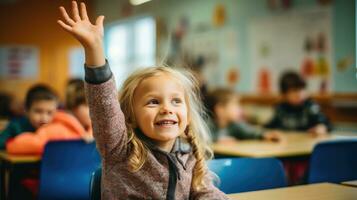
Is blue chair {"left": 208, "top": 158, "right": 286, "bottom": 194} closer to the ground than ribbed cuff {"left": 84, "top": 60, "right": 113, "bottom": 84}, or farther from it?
closer to the ground

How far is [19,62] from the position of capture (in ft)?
32.9

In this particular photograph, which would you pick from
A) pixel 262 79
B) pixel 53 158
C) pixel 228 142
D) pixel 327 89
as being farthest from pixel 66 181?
pixel 262 79

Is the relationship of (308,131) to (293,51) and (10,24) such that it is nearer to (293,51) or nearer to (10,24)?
(293,51)

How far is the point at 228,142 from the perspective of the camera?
11.5 ft

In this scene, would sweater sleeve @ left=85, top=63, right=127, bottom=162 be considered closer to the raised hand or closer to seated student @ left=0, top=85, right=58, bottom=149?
the raised hand

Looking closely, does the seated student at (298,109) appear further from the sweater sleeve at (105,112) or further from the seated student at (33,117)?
the sweater sleeve at (105,112)

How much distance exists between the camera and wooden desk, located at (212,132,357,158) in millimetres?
2941

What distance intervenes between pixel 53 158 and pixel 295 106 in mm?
2429

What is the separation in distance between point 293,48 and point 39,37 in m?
6.18

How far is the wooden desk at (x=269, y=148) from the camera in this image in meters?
2.94

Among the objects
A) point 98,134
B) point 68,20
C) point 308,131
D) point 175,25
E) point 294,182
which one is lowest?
point 294,182

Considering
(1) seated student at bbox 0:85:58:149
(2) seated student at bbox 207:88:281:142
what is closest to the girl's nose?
(1) seated student at bbox 0:85:58:149

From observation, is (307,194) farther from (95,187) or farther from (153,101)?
(95,187)

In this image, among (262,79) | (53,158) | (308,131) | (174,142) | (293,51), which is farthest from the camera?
(262,79)
